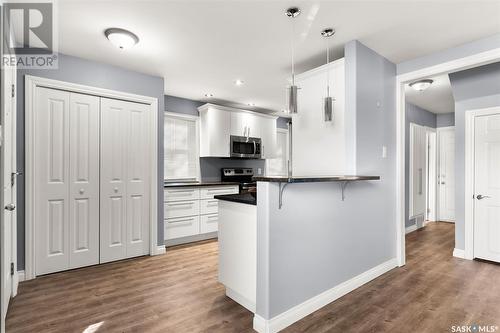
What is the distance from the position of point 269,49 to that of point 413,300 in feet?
9.45

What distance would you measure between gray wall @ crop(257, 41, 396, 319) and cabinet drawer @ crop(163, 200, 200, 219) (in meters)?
2.49

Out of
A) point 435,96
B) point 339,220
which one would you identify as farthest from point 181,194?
point 435,96

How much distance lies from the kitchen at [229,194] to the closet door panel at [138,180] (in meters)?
0.02

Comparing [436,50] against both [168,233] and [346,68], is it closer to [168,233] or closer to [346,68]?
[346,68]

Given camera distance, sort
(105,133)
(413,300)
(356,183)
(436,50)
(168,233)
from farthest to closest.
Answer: (168,233) → (105,133) → (436,50) → (356,183) → (413,300)

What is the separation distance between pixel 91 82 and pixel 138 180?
1.35m

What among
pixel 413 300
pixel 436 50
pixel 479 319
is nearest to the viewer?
pixel 479 319

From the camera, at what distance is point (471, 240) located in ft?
11.6

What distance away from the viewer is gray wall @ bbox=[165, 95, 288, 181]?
489 centimetres

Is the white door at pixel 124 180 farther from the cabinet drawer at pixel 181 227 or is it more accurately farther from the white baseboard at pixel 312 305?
the white baseboard at pixel 312 305

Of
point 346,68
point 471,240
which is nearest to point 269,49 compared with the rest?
point 346,68

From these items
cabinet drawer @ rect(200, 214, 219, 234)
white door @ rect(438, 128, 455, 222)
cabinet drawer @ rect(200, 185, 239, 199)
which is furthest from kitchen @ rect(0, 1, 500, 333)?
white door @ rect(438, 128, 455, 222)

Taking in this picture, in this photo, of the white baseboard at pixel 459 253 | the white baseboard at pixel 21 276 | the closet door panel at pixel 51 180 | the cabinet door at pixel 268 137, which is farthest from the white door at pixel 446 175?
the white baseboard at pixel 21 276

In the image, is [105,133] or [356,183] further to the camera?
[105,133]
